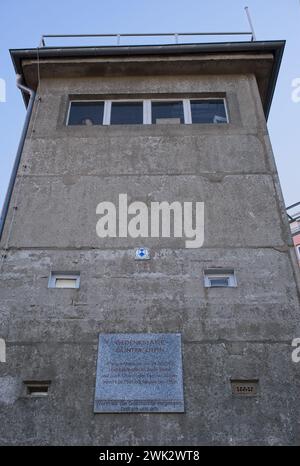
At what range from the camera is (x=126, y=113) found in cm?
909

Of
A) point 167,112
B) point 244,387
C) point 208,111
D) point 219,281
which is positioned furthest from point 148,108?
point 244,387

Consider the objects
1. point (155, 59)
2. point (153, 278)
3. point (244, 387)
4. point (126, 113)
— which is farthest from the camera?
point (155, 59)

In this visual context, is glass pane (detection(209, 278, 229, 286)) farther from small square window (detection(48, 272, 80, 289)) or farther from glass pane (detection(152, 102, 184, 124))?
glass pane (detection(152, 102, 184, 124))

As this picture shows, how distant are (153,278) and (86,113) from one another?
13.5 feet

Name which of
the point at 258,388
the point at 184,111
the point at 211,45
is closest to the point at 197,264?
the point at 258,388

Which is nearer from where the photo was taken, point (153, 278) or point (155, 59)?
point (153, 278)

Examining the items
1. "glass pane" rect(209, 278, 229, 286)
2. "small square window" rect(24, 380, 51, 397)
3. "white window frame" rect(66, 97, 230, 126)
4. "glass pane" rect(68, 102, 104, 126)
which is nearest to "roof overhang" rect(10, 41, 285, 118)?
"white window frame" rect(66, 97, 230, 126)

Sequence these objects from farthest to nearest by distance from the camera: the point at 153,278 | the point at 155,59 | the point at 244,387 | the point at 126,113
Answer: the point at 155,59, the point at 126,113, the point at 153,278, the point at 244,387

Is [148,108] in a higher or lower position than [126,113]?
higher

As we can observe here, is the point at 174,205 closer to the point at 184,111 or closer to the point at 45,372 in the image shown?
the point at 184,111

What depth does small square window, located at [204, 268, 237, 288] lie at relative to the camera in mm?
6633

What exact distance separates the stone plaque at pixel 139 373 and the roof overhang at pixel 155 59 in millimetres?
5978

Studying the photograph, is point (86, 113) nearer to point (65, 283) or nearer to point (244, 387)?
point (65, 283)
